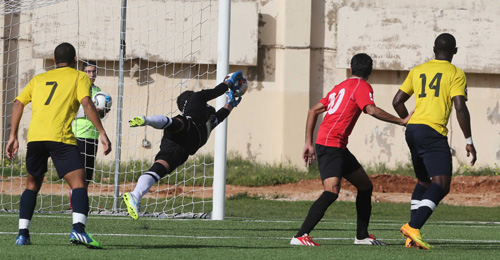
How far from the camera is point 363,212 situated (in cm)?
817

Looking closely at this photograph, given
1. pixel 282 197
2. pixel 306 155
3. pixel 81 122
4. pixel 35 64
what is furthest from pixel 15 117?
pixel 35 64

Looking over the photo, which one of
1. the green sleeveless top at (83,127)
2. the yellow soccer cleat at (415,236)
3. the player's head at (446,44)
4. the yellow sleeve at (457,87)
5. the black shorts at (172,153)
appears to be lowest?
the yellow soccer cleat at (415,236)

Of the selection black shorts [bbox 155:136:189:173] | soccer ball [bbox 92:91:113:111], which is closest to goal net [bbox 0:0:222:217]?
soccer ball [bbox 92:91:113:111]

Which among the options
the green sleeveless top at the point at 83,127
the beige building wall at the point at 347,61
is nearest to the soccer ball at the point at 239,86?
the green sleeveless top at the point at 83,127

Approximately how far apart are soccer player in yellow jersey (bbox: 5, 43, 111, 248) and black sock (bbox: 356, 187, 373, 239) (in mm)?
2558

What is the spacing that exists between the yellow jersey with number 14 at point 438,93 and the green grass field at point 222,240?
1.16m

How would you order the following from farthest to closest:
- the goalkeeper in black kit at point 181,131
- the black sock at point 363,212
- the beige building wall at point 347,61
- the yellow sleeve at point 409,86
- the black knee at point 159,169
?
the beige building wall at point 347,61 → the black knee at point 159,169 → the goalkeeper in black kit at point 181,131 → the black sock at point 363,212 → the yellow sleeve at point 409,86

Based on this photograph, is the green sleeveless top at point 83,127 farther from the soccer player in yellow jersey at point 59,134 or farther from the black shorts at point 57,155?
the black shorts at point 57,155

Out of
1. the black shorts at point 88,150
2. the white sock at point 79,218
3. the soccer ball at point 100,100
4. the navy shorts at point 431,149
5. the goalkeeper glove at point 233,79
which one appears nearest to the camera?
the white sock at point 79,218

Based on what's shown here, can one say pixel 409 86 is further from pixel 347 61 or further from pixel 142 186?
pixel 347 61

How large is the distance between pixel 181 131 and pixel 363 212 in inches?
87.2

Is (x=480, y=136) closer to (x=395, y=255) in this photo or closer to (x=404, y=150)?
(x=404, y=150)

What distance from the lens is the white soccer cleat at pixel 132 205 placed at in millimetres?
7893

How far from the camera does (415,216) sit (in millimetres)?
7477
